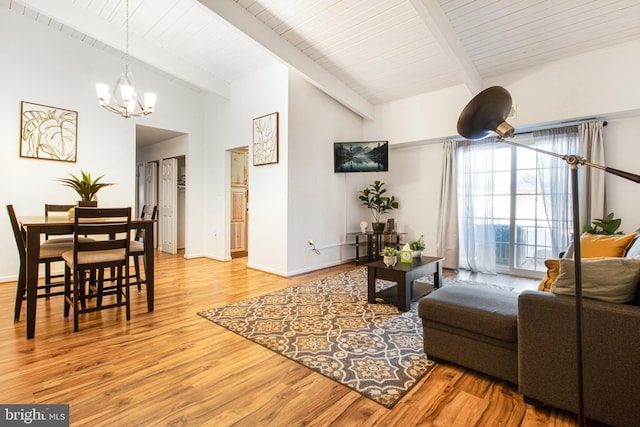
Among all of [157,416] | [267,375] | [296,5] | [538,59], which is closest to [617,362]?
[267,375]

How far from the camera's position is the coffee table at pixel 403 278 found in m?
2.92

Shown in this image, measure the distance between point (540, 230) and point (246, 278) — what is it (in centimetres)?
429

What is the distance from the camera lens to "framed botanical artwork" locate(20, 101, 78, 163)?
4078mm

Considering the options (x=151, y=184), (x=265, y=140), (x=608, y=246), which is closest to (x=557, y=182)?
(x=608, y=246)

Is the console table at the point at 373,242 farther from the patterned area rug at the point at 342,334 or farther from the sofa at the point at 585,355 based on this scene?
the sofa at the point at 585,355

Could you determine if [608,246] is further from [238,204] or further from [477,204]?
Result: [238,204]

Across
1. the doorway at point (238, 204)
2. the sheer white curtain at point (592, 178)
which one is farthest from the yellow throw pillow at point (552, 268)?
the doorway at point (238, 204)

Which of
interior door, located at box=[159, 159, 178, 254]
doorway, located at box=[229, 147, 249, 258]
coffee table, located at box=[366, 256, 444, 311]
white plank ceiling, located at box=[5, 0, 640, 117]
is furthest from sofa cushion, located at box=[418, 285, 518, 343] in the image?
interior door, located at box=[159, 159, 178, 254]

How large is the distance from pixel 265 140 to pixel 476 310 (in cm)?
385

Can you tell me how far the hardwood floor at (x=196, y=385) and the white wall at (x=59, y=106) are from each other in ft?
7.66

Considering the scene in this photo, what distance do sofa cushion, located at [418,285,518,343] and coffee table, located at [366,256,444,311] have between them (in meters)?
0.81

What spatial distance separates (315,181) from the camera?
190 inches

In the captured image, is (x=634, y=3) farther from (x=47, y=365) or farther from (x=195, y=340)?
(x=47, y=365)

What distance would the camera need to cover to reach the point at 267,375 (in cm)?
186
